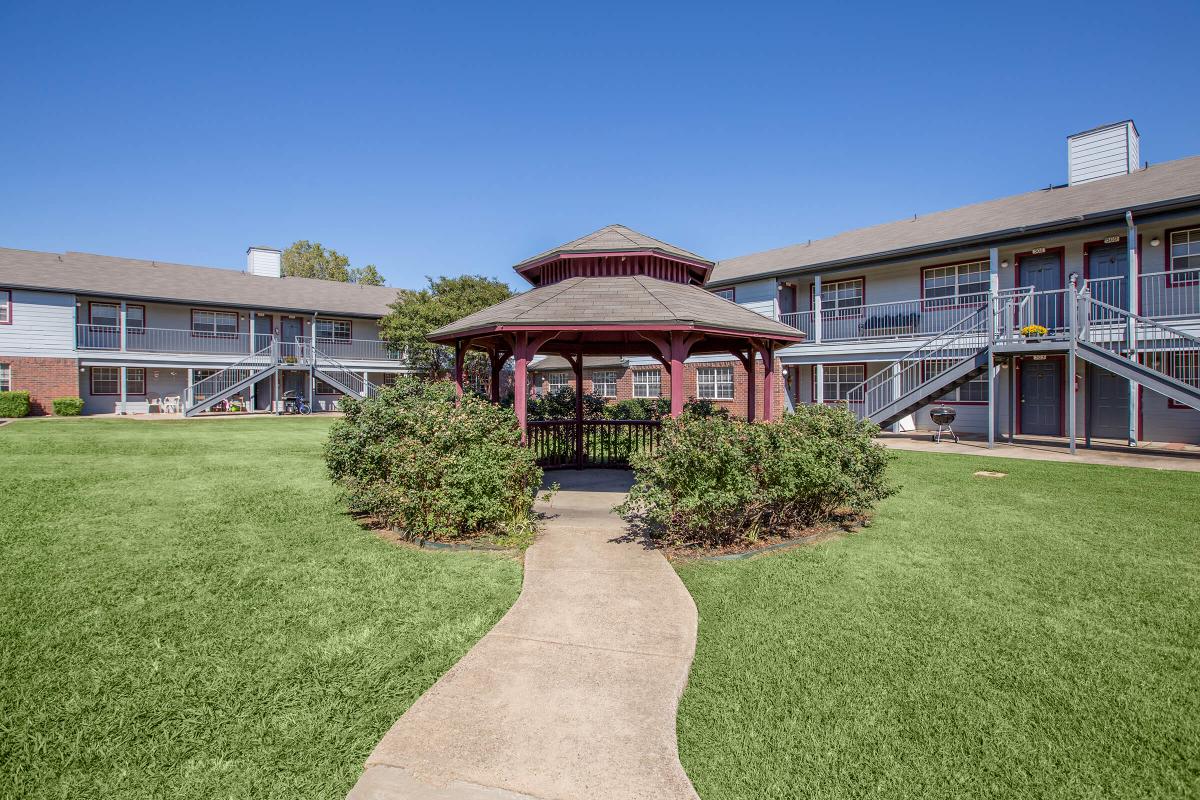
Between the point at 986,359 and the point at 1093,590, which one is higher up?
the point at 986,359

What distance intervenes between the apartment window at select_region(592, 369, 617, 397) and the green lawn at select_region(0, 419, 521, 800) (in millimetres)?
21394

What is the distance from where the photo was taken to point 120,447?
15242 millimetres

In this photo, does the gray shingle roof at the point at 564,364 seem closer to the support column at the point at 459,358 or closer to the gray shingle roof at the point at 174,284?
the gray shingle roof at the point at 174,284

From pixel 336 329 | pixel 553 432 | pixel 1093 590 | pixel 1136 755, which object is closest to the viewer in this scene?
pixel 1136 755

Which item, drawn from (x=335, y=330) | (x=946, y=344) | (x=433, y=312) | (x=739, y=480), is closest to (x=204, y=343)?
(x=335, y=330)

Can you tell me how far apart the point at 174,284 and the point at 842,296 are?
32487 mm

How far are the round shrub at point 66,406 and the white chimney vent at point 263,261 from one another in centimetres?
1363

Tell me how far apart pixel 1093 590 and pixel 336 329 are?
36.3 metres

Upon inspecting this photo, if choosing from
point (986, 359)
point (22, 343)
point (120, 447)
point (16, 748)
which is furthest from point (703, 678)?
point (22, 343)

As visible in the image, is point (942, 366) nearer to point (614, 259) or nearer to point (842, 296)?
point (842, 296)

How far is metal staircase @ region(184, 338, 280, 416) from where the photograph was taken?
2739 centimetres

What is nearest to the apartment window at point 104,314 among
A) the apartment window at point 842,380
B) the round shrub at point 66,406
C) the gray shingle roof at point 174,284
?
the gray shingle roof at point 174,284

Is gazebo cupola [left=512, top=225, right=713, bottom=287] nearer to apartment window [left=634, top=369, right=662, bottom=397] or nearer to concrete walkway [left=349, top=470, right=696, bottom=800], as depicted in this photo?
concrete walkway [left=349, top=470, right=696, bottom=800]

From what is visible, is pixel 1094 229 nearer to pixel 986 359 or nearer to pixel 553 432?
pixel 986 359
